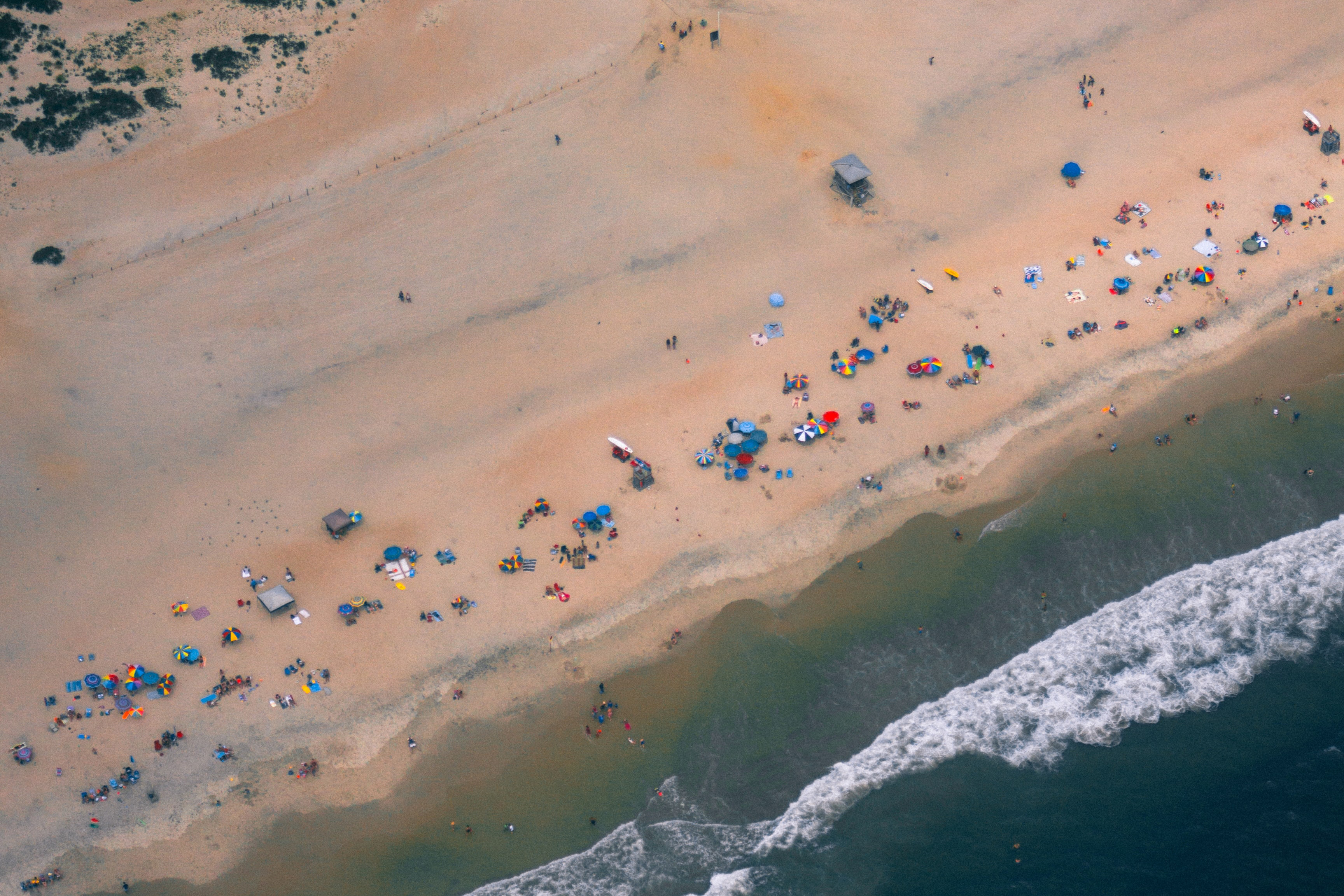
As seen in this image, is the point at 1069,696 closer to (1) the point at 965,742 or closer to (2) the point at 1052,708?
(2) the point at 1052,708

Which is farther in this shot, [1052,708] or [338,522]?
[338,522]

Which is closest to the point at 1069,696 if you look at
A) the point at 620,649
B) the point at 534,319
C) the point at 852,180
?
the point at 620,649

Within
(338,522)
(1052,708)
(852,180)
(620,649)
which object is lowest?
(1052,708)

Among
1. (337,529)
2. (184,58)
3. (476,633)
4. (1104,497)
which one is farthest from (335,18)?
(1104,497)

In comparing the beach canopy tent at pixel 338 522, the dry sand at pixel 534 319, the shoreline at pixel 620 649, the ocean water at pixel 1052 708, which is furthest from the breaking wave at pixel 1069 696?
the beach canopy tent at pixel 338 522

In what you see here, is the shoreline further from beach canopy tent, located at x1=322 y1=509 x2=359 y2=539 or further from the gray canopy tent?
the gray canopy tent

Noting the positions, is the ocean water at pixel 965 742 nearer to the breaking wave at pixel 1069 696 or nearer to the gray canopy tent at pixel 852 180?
the breaking wave at pixel 1069 696
